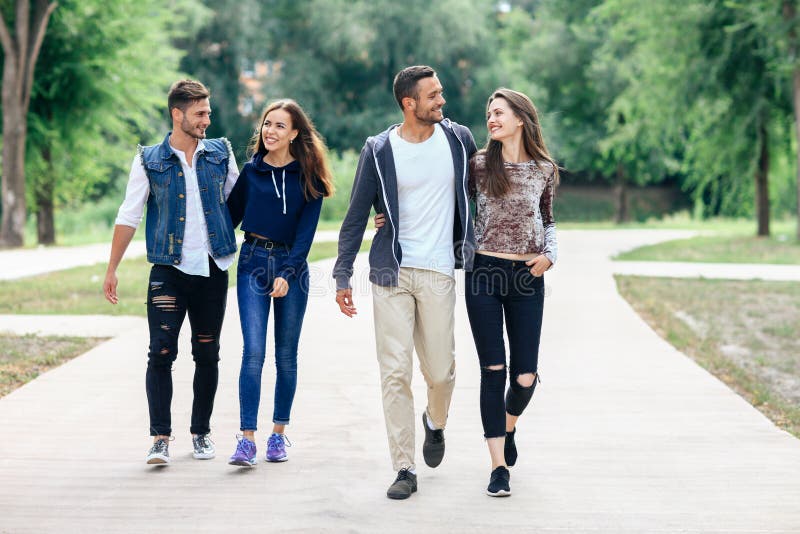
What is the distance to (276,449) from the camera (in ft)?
19.8

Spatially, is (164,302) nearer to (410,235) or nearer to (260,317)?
(260,317)

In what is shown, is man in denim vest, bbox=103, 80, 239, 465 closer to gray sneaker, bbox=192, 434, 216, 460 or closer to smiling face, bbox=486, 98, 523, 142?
gray sneaker, bbox=192, 434, 216, 460

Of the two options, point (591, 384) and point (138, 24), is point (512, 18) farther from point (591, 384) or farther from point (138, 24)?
point (591, 384)

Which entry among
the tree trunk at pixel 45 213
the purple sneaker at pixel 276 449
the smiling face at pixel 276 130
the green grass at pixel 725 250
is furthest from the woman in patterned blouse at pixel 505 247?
the tree trunk at pixel 45 213

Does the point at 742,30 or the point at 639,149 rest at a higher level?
the point at 742,30

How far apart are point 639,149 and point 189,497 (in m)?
38.8

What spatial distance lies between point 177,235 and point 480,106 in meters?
42.6

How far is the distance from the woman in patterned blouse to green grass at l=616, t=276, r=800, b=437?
240 centimetres

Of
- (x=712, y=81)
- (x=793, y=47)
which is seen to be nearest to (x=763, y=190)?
(x=712, y=81)

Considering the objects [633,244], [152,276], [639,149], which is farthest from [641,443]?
[639,149]

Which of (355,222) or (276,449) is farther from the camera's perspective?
(276,449)

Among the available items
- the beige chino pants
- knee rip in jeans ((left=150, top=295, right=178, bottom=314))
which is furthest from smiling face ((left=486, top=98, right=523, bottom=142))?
knee rip in jeans ((left=150, top=295, right=178, bottom=314))

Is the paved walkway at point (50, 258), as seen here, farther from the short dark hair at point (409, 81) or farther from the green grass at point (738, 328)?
the short dark hair at point (409, 81)

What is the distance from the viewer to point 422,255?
5461 millimetres
